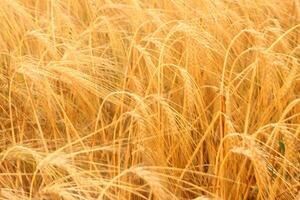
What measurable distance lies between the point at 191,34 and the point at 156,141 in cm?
30

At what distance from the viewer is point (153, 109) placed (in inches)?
55.5

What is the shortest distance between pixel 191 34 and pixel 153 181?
495 mm

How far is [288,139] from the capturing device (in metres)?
1.16

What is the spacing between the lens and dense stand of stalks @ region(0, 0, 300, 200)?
3.89 ft

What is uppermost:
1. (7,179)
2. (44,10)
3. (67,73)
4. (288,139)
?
(44,10)

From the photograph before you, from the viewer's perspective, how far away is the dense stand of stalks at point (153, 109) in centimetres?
119

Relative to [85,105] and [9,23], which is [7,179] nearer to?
[85,105]

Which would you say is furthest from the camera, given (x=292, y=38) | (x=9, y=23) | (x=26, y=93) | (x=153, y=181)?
(x=292, y=38)

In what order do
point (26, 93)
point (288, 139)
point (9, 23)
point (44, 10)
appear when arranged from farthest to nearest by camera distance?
point (44, 10)
point (9, 23)
point (26, 93)
point (288, 139)

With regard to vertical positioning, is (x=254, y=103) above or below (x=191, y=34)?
below

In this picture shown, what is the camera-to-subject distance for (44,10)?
2.01m

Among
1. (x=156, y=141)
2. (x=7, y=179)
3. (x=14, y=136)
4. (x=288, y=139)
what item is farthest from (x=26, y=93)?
(x=288, y=139)

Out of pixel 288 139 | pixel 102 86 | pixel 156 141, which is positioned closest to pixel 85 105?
pixel 102 86

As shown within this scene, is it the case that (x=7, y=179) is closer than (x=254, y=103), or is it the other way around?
(x=7, y=179)
